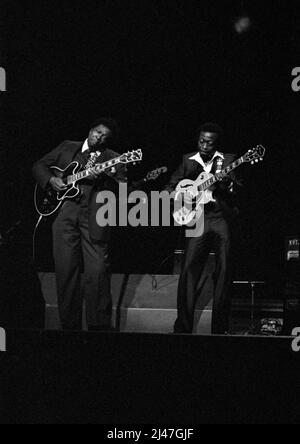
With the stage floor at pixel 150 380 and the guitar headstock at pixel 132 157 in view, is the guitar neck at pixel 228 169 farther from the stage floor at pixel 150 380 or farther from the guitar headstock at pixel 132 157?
the stage floor at pixel 150 380

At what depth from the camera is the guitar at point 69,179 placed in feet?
14.2

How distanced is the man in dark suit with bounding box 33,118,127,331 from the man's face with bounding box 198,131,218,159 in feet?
2.01

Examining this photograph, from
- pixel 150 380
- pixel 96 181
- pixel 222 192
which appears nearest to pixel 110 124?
pixel 96 181

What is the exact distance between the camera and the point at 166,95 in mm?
4527

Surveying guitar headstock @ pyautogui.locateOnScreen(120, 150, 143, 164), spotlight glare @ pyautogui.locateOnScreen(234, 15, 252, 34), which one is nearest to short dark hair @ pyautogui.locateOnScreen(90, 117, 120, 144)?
guitar headstock @ pyautogui.locateOnScreen(120, 150, 143, 164)

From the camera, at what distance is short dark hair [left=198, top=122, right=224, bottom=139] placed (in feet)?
14.6

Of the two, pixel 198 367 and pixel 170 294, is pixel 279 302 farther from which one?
pixel 198 367

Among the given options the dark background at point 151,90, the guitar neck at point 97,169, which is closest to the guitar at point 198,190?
the dark background at point 151,90

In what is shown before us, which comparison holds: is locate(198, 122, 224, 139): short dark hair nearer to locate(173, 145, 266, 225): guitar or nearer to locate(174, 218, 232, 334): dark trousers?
locate(173, 145, 266, 225): guitar

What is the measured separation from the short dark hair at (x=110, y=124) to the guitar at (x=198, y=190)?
23.9 inches

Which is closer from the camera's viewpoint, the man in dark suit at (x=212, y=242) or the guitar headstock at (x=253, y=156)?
the man in dark suit at (x=212, y=242)

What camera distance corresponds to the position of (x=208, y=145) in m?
4.43

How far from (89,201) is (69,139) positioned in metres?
0.60
